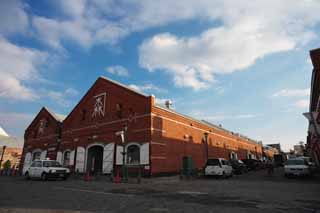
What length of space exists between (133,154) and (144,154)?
6.19 feet

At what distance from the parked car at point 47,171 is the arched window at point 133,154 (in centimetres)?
574

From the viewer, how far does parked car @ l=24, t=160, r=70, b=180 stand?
789 inches

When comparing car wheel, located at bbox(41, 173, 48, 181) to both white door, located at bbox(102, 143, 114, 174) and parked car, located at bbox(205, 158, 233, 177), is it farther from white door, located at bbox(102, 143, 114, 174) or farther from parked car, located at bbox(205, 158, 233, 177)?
parked car, located at bbox(205, 158, 233, 177)

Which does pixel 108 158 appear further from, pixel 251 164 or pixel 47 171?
pixel 251 164

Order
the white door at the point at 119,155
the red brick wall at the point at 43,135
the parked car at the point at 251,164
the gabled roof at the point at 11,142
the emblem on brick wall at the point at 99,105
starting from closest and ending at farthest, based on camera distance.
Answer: the white door at the point at 119,155 < the emblem on brick wall at the point at 99,105 < the parked car at the point at 251,164 < the red brick wall at the point at 43,135 < the gabled roof at the point at 11,142

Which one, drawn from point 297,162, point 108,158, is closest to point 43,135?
point 108,158

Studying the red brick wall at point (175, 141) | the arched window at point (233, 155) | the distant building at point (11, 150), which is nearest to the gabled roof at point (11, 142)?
the distant building at point (11, 150)

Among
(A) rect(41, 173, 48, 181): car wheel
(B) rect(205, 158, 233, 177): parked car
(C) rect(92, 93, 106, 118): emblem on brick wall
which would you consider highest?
(C) rect(92, 93, 106, 118): emblem on brick wall

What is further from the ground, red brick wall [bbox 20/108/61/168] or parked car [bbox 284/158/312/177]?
red brick wall [bbox 20/108/61/168]

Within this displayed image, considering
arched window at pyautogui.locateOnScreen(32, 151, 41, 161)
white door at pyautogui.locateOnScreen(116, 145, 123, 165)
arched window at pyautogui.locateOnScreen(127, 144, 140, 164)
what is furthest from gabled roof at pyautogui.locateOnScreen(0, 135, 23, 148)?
arched window at pyautogui.locateOnScreen(127, 144, 140, 164)

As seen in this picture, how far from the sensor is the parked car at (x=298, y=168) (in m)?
20.0

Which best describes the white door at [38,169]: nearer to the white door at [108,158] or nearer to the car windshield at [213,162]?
the white door at [108,158]

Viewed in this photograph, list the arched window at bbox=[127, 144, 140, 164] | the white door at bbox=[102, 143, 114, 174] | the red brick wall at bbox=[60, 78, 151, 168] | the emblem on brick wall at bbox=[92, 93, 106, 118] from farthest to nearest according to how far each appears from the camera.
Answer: the emblem on brick wall at bbox=[92, 93, 106, 118] < the white door at bbox=[102, 143, 114, 174] < the red brick wall at bbox=[60, 78, 151, 168] < the arched window at bbox=[127, 144, 140, 164]

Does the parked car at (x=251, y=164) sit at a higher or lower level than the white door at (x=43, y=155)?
lower
